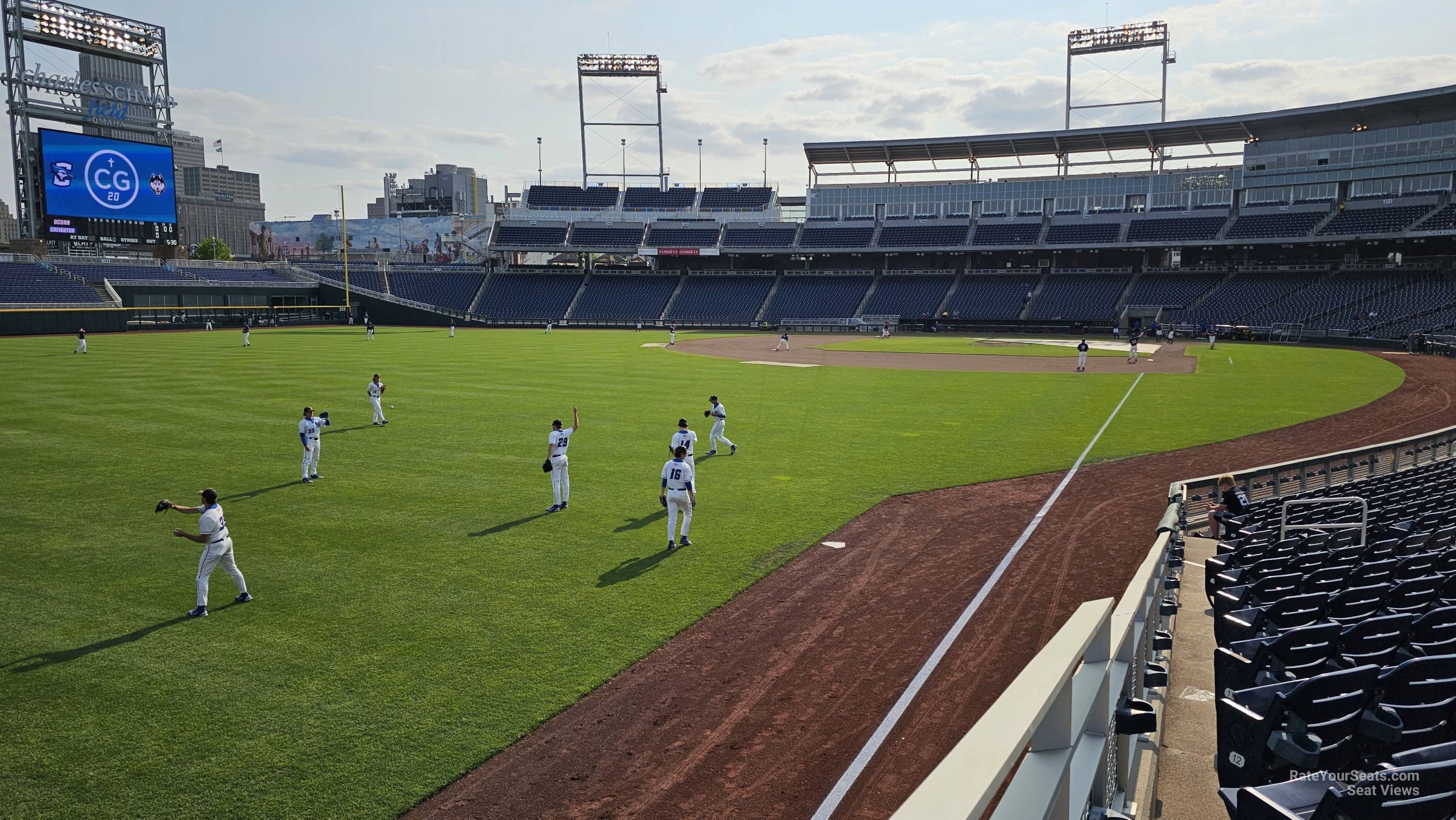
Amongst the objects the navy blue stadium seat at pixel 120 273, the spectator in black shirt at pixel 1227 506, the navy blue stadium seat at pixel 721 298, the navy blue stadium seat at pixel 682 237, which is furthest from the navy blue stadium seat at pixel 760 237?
the spectator in black shirt at pixel 1227 506

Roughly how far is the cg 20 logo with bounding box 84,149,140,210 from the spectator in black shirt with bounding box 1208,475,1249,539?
80.1m

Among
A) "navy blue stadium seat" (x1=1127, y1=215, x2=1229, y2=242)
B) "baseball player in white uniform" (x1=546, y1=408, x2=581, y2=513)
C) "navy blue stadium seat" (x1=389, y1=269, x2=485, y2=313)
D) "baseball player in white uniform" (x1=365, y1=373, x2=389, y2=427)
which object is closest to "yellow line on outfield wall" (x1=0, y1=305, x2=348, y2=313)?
"navy blue stadium seat" (x1=389, y1=269, x2=485, y2=313)

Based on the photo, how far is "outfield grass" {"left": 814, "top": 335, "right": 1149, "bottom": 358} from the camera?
2159 inches

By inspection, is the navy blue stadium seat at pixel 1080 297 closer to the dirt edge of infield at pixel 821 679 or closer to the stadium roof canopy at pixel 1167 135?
the stadium roof canopy at pixel 1167 135

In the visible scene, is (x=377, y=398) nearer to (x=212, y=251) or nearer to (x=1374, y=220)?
(x=1374, y=220)

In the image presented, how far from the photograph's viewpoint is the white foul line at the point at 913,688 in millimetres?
7453

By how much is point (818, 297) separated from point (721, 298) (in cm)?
1065

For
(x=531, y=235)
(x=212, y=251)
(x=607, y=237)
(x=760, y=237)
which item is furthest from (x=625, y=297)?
(x=212, y=251)

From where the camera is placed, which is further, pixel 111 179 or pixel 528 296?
pixel 528 296

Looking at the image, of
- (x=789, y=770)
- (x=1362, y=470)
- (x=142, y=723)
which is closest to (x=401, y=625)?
(x=142, y=723)

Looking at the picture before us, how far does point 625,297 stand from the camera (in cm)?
9525

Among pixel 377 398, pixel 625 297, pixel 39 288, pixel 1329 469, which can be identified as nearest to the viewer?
pixel 1329 469

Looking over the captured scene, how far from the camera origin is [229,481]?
18.5 metres

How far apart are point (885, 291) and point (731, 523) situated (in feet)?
248
